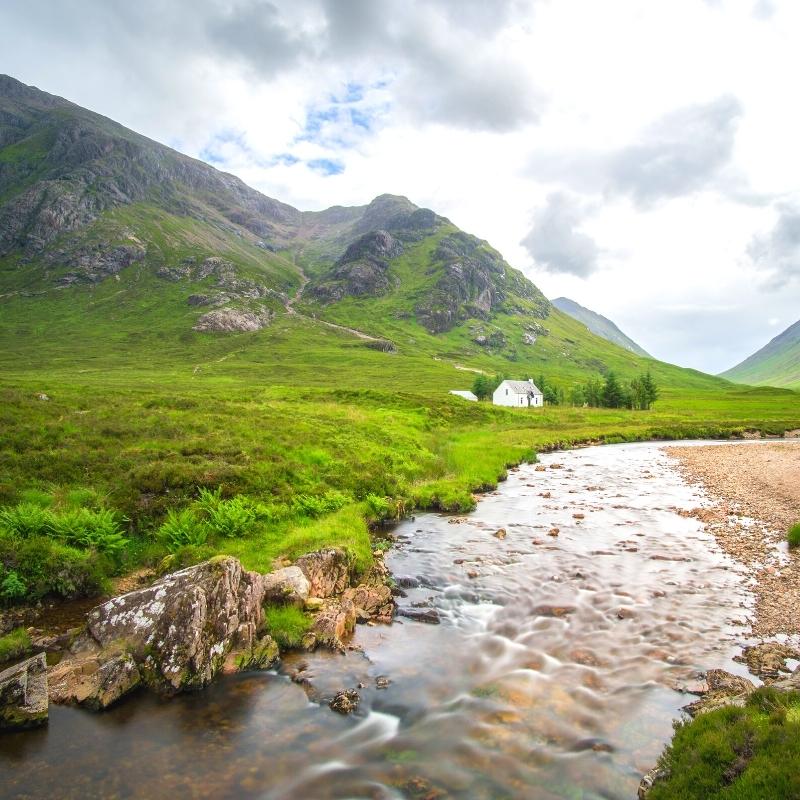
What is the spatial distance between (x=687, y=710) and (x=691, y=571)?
10.3m

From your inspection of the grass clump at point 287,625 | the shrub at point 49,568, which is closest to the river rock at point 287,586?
the grass clump at point 287,625

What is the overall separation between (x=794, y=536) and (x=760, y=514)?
654cm

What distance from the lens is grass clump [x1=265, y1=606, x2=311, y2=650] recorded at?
14602 mm

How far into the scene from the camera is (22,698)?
1089 cm

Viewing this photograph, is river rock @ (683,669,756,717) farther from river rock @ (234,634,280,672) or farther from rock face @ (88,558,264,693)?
rock face @ (88,558,264,693)

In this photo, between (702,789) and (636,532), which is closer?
(702,789)

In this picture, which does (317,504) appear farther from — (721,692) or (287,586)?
(721,692)

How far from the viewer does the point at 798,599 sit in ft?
55.9

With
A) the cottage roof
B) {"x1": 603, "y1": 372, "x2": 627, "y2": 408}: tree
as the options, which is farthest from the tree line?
the cottage roof

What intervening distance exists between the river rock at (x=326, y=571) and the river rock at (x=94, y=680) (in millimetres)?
6035

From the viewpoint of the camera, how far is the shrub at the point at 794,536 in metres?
22.6

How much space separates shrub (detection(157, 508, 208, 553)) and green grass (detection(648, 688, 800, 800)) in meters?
16.3

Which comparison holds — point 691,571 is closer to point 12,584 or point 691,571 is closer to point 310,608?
point 310,608

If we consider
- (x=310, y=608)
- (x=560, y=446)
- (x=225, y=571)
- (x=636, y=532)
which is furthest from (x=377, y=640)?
(x=560, y=446)
